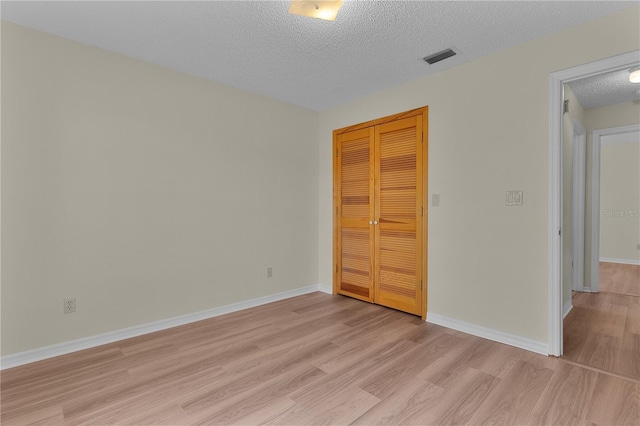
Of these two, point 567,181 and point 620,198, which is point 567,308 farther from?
point 620,198

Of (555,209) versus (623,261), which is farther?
(623,261)

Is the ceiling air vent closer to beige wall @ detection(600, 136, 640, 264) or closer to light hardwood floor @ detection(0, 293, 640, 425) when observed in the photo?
light hardwood floor @ detection(0, 293, 640, 425)

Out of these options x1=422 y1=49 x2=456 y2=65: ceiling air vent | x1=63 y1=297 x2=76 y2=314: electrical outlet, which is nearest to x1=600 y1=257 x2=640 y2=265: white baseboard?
x1=422 y1=49 x2=456 y2=65: ceiling air vent

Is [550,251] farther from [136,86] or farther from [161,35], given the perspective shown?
[136,86]

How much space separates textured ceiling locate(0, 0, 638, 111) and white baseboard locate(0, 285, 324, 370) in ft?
7.86

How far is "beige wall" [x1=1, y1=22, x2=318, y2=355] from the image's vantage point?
86.6 inches

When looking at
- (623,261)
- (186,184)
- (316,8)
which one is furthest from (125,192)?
(623,261)

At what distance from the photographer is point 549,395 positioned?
1809 millimetres

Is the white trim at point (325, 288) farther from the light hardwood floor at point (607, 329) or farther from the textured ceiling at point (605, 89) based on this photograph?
the textured ceiling at point (605, 89)

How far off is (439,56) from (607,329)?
294cm

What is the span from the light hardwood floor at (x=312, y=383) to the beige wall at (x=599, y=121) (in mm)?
2679

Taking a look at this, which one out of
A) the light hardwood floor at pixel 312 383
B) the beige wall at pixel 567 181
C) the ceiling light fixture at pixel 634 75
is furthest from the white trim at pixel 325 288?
the ceiling light fixture at pixel 634 75

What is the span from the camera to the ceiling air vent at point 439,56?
8.47 ft

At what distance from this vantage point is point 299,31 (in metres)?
2.26
